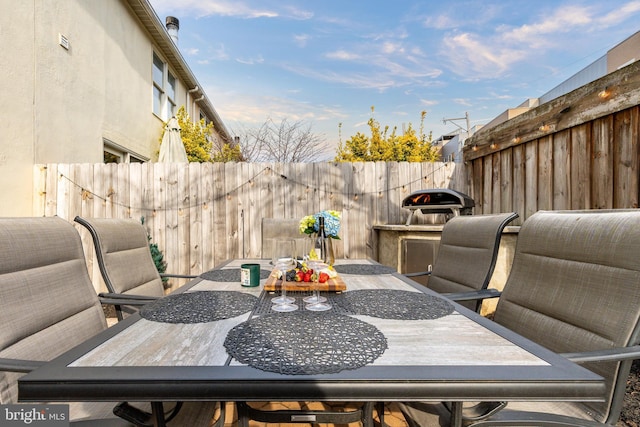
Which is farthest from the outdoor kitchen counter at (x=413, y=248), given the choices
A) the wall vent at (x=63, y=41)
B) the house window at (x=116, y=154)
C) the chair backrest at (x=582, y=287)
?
the wall vent at (x=63, y=41)

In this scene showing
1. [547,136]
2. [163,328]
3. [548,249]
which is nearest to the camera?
[163,328]

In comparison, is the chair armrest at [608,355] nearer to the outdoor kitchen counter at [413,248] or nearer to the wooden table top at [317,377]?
the wooden table top at [317,377]

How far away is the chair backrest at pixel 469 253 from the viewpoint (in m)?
1.66

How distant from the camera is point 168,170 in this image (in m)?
3.93

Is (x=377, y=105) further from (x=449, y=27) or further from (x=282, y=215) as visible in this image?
(x=282, y=215)

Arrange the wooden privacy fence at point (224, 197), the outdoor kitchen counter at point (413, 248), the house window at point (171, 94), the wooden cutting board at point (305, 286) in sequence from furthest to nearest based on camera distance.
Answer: the house window at point (171, 94), the wooden privacy fence at point (224, 197), the outdoor kitchen counter at point (413, 248), the wooden cutting board at point (305, 286)

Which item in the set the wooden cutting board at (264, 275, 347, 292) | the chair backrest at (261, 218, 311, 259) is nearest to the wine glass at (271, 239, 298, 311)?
the wooden cutting board at (264, 275, 347, 292)

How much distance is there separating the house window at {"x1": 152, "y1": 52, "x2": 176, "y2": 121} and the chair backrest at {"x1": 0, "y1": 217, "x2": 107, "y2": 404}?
235 inches

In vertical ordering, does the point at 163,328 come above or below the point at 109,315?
above

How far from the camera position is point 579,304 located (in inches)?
43.8

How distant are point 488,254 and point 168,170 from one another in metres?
3.60

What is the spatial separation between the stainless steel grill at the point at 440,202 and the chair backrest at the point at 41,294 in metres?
3.07

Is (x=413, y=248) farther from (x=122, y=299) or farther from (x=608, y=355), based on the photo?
(x=122, y=299)

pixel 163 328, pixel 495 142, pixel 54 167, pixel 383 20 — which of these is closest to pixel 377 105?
pixel 383 20
